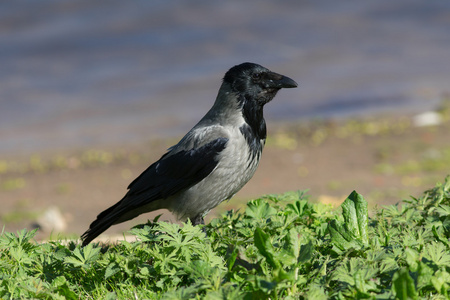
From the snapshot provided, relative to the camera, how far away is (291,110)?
38.8ft

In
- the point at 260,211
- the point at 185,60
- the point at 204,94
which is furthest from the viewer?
the point at 185,60

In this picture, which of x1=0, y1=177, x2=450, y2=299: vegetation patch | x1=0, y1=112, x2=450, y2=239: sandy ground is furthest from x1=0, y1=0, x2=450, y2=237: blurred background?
x1=0, y1=177, x2=450, y2=299: vegetation patch

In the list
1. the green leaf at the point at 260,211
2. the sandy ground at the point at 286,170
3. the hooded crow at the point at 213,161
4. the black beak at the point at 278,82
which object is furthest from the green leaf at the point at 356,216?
the sandy ground at the point at 286,170

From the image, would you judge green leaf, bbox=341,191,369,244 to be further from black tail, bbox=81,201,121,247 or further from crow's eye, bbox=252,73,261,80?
black tail, bbox=81,201,121,247

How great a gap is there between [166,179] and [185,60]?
10405mm

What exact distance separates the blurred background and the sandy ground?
3cm

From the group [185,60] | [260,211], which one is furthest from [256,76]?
[185,60]

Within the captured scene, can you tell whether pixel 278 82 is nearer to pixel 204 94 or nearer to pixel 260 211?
pixel 260 211

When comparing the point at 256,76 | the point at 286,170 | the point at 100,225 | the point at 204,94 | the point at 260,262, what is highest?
the point at 204,94

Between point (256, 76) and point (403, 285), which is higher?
point (256, 76)

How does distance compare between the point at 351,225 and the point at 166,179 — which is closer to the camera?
the point at 351,225

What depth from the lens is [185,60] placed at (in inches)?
579

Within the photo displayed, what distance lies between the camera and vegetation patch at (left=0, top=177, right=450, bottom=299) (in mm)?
2850

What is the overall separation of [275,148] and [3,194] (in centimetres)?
365
